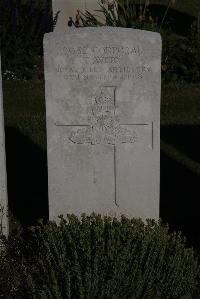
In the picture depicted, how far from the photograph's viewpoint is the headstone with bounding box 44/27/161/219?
5.09m

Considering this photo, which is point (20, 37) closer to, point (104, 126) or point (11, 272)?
point (104, 126)

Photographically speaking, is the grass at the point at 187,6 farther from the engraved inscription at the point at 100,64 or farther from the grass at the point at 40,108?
the engraved inscription at the point at 100,64

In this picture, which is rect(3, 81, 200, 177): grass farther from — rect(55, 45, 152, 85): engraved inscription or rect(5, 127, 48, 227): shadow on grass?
rect(55, 45, 152, 85): engraved inscription

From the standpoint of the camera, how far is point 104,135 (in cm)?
525

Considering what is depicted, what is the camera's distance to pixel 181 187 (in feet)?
22.9

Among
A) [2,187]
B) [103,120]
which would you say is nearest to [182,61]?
[103,120]

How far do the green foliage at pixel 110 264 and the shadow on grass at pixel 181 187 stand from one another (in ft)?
3.56

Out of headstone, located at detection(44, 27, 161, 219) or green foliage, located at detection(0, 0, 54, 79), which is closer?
headstone, located at detection(44, 27, 161, 219)

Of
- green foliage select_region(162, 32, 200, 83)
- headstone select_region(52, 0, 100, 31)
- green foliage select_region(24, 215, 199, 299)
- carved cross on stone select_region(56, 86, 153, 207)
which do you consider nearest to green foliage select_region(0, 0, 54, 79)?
headstone select_region(52, 0, 100, 31)

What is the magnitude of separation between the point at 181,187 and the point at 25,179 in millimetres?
1584

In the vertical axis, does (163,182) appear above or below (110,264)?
above

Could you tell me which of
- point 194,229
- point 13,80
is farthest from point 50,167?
point 13,80

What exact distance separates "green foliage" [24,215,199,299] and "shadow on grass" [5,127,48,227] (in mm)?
1355

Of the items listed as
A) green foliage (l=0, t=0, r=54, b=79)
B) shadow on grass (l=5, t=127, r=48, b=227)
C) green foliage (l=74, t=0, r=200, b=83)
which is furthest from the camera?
green foliage (l=0, t=0, r=54, b=79)
